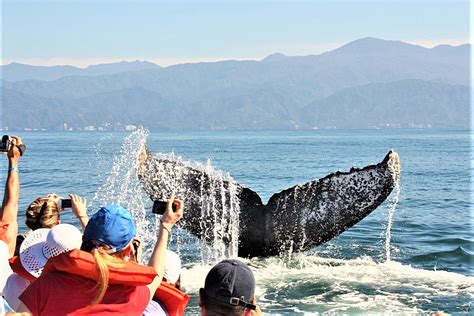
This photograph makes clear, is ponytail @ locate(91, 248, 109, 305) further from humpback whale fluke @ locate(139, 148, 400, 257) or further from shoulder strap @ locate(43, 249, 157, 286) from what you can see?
humpback whale fluke @ locate(139, 148, 400, 257)

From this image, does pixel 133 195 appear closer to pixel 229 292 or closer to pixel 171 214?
pixel 171 214

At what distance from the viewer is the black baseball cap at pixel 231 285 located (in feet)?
10.8

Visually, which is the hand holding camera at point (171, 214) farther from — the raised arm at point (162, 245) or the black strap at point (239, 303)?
the black strap at point (239, 303)

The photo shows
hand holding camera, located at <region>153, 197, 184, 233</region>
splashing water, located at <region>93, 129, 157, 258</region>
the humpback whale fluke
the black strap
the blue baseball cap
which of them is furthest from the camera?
splashing water, located at <region>93, 129, 157, 258</region>

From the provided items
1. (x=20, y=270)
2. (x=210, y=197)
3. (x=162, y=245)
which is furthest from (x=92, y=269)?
(x=210, y=197)

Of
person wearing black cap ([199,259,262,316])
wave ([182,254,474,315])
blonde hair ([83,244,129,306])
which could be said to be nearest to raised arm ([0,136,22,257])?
blonde hair ([83,244,129,306])

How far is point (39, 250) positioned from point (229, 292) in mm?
1174

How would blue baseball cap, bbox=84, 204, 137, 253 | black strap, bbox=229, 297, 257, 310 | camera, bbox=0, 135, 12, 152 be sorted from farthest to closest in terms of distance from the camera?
camera, bbox=0, 135, 12, 152, blue baseball cap, bbox=84, 204, 137, 253, black strap, bbox=229, 297, 257, 310

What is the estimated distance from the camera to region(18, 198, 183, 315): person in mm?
3498

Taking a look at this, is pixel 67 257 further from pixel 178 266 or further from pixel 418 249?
pixel 418 249

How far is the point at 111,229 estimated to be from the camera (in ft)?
12.1

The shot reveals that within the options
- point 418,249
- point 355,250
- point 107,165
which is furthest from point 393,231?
point 107,165

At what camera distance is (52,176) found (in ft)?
95.9

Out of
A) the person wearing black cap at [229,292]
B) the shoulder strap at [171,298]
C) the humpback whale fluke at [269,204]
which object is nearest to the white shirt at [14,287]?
the shoulder strap at [171,298]
